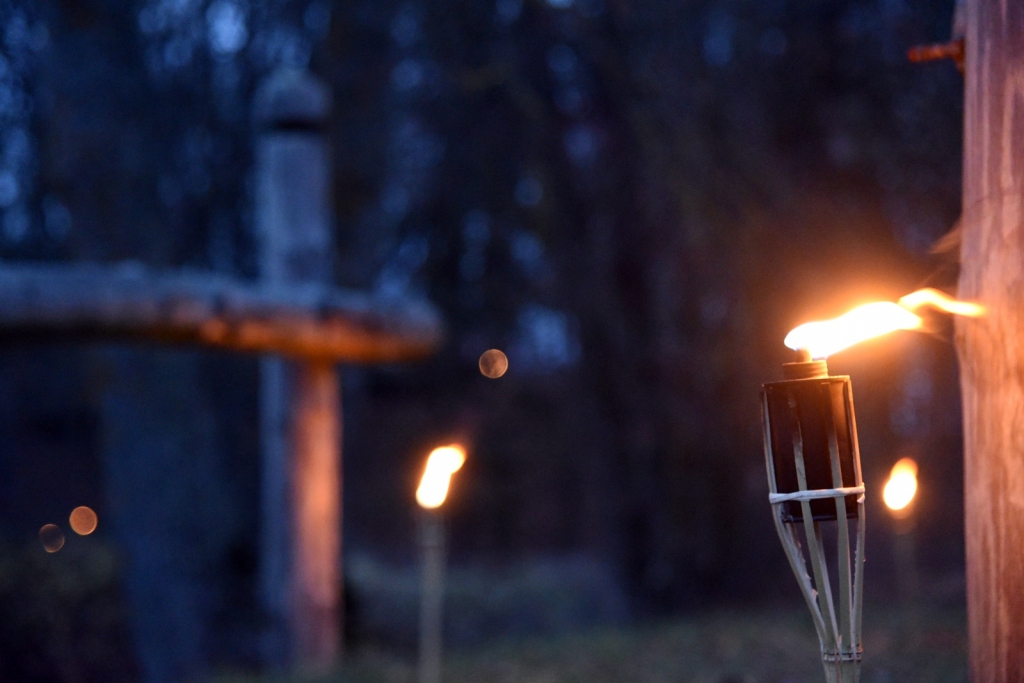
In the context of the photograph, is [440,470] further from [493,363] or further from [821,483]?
[493,363]

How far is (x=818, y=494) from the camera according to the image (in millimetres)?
1891

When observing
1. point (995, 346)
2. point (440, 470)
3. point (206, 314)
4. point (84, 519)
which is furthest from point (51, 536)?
point (995, 346)

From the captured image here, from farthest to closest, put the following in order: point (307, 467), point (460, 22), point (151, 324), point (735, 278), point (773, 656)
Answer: point (735, 278) → point (460, 22) → point (307, 467) → point (773, 656) → point (151, 324)

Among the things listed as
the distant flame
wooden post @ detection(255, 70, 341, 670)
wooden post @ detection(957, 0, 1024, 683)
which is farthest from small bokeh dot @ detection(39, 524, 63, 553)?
wooden post @ detection(957, 0, 1024, 683)

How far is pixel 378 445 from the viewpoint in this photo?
644 inches

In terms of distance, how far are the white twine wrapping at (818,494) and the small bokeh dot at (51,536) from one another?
13186mm

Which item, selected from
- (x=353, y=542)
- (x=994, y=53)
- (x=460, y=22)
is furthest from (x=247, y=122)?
(x=353, y=542)

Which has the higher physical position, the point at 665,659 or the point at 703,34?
the point at 703,34

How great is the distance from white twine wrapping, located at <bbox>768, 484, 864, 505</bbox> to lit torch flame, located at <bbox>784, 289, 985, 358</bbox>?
260mm

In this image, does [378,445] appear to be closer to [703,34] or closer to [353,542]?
[353,542]

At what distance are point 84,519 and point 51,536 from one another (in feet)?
2.03

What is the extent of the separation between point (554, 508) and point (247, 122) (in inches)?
401

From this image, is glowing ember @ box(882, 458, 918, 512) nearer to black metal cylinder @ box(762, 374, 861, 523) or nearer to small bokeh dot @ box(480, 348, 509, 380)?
black metal cylinder @ box(762, 374, 861, 523)

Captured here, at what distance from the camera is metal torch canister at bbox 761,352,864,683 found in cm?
187
